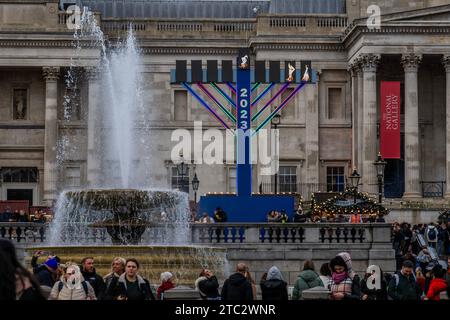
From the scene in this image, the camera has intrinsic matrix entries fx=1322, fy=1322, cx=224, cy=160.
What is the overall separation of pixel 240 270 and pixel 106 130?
48.1 meters

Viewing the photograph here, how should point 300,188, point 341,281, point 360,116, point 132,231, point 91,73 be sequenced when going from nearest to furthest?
point 341,281 → point 132,231 → point 360,116 → point 91,73 → point 300,188

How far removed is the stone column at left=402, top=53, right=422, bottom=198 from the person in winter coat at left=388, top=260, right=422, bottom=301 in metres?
42.1

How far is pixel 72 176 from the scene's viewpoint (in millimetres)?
67750

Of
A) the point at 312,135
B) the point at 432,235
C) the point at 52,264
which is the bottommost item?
the point at 52,264

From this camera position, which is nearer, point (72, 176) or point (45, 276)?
point (45, 276)

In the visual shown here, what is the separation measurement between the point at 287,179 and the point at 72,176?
1101cm

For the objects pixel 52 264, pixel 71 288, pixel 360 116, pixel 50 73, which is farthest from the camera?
pixel 50 73

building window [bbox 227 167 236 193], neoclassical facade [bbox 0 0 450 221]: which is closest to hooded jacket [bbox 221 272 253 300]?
neoclassical facade [bbox 0 0 450 221]

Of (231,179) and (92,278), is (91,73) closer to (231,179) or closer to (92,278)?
(231,179)

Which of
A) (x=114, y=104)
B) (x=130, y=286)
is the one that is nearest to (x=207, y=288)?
(x=130, y=286)

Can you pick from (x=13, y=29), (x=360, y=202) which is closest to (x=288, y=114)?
(x=13, y=29)

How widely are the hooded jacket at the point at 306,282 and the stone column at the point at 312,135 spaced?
1833 inches

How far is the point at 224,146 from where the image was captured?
6838 cm
